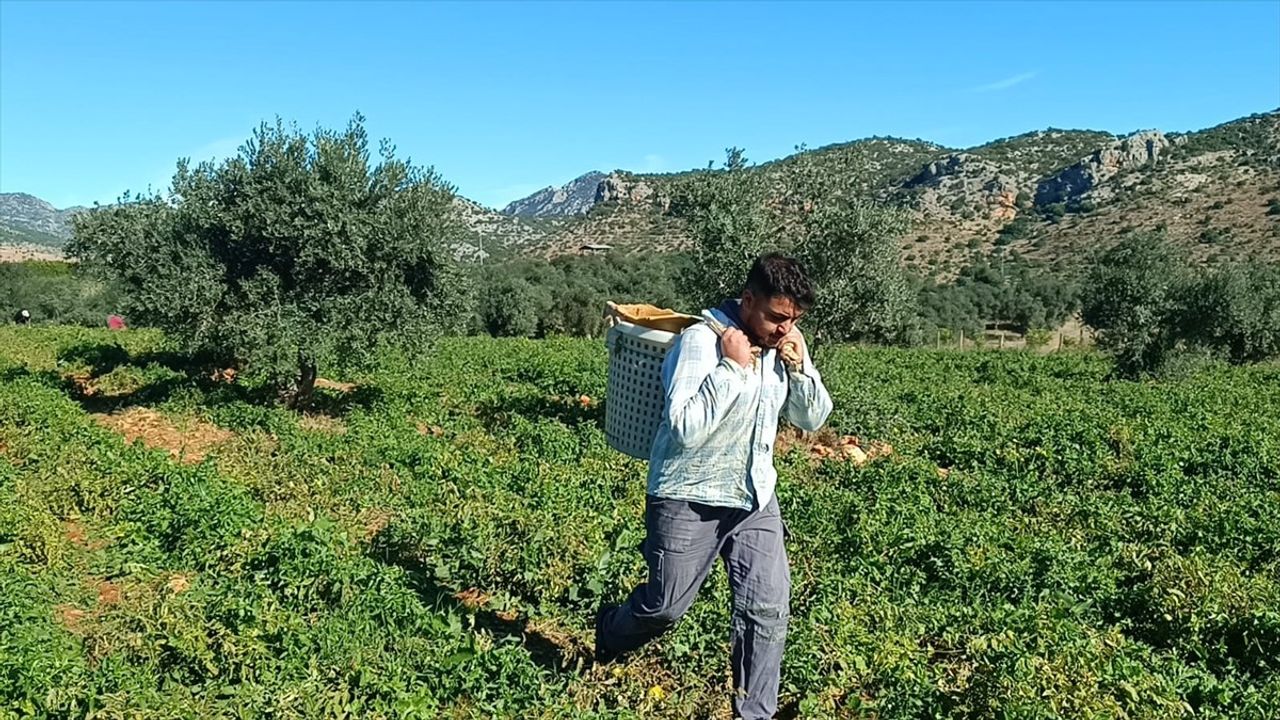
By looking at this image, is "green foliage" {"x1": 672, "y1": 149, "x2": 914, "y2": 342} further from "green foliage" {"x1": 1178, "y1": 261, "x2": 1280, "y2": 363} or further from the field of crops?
"green foliage" {"x1": 1178, "y1": 261, "x2": 1280, "y2": 363}

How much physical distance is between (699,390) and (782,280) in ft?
1.98

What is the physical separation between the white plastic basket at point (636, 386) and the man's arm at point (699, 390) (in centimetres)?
44

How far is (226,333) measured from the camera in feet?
42.7

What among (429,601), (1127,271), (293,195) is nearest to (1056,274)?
(1127,271)

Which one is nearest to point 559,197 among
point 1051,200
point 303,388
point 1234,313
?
point 1051,200

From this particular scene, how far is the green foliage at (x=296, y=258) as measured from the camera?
13031mm

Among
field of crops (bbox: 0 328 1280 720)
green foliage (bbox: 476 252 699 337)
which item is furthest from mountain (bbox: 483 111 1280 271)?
field of crops (bbox: 0 328 1280 720)

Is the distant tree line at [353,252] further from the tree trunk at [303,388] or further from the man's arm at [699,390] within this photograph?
the man's arm at [699,390]

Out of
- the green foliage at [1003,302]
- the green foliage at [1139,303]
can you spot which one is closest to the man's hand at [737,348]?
the green foliage at [1139,303]

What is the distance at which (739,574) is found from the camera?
426cm

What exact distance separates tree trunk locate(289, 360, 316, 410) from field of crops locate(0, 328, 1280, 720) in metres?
0.89

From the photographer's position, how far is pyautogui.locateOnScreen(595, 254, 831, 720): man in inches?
152

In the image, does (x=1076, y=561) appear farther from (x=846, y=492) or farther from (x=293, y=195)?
(x=293, y=195)

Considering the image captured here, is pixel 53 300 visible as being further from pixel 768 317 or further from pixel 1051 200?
pixel 1051 200
